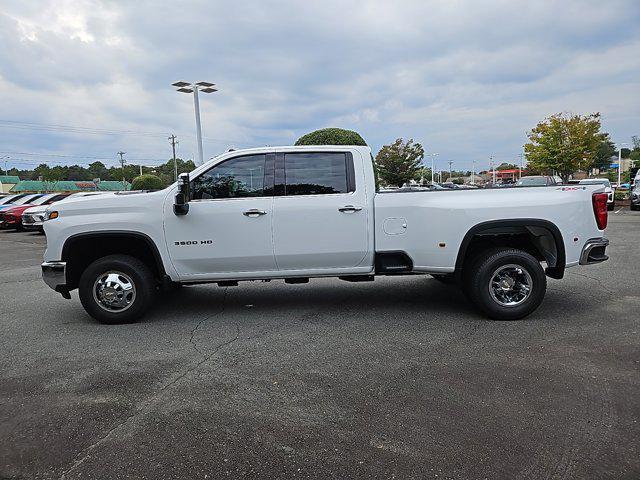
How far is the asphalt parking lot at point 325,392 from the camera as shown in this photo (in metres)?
2.74

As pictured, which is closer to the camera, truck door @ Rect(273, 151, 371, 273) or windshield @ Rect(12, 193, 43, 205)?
truck door @ Rect(273, 151, 371, 273)

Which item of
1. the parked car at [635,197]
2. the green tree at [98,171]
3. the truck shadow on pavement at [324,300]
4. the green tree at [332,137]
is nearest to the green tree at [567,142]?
the parked car at [635,197]

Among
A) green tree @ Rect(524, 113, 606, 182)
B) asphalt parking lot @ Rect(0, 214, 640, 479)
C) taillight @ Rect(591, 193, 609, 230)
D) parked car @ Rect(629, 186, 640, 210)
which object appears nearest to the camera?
asphalt parking lot @ Rect(0, 214, 640, 479)

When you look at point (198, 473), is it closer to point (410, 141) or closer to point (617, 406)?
point (617, 406)

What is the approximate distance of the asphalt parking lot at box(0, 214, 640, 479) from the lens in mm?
2742

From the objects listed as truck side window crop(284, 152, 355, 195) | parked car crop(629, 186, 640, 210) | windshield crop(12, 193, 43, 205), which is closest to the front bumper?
truck side window crop(284, 152, 355, 195)

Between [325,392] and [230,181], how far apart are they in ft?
9.15

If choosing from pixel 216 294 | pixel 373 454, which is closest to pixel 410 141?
pixel 216 294

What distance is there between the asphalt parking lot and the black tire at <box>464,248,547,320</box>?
18cm

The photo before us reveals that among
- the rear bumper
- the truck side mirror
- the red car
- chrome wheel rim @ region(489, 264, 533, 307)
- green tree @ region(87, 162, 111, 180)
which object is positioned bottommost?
chrome wheel rim @ region(489, 264, 533, 307)

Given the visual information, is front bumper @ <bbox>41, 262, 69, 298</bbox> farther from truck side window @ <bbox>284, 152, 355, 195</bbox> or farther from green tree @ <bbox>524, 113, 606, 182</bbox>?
green tree @ <bbox>524, 113, 606, 182</bbox>

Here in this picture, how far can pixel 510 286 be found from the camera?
213 inches

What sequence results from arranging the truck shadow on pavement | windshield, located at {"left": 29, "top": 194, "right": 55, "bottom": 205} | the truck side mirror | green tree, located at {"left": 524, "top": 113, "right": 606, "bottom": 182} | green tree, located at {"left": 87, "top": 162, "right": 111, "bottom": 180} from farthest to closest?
1. green tree, located at {"left": 87, "top": 162, "right": 111, "bottom": 180}
2. green tree, located at {"left": 524, "top": 113, "right": 606, "bottom": 182}
3. windshield, located at {"left": 29, "top": 194, "right": 55, "bottom": 205}
4. the truck shadow on pavement
5. the truck side mirror

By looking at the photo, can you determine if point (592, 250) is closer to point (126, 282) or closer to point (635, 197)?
point (126, 282)
